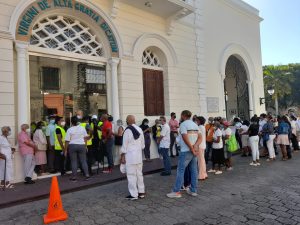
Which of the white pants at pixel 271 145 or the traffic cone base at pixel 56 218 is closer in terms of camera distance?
the traffic cone base at pixel 56 218

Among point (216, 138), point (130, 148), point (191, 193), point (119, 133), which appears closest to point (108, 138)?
point (119, 133)

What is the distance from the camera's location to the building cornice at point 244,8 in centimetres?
1597

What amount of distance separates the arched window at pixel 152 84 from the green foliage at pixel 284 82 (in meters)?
29.7

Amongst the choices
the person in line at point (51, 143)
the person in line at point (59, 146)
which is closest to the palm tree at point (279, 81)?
the person in line at point (59, 146)

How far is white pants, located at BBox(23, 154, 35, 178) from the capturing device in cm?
718

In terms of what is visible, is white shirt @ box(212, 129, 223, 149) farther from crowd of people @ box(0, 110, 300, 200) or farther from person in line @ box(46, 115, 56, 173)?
person in line @ box(46, 115, 56, 173)

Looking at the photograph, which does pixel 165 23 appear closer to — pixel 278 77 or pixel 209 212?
pixel 209 212

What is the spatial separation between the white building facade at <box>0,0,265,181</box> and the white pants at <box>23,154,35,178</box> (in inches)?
10.7

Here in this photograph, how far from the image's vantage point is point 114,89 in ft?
32.3

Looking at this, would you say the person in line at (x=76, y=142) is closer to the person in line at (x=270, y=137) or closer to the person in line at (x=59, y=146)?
the person in line at (x=59, y=146)

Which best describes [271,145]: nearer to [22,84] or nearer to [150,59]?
[150,59]

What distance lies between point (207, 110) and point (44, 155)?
8270 millimetres

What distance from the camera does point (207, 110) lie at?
1365 cm

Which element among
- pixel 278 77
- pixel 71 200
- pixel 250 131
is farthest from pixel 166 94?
pixel 278 77
